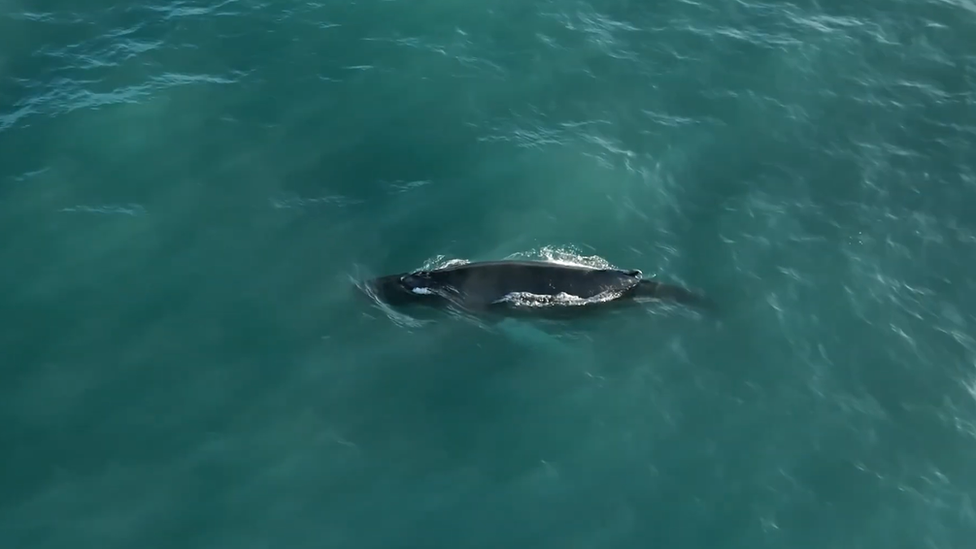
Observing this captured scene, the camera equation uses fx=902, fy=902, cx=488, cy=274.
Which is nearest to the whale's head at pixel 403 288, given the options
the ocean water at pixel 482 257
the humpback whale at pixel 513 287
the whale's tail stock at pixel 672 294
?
the humpback whale at pixel 513 287

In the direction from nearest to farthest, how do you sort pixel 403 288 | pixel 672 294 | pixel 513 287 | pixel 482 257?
pixel 513 287, pixel 403 288, pixel 672 294, pixel 482 257

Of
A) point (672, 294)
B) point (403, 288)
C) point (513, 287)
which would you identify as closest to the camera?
point (513, 287)

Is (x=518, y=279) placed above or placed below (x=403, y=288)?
above

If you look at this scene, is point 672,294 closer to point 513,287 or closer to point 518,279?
point 518,279

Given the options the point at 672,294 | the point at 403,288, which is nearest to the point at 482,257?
the point at 403,288

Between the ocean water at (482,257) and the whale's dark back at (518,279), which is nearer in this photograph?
the ocean water at (482,257)

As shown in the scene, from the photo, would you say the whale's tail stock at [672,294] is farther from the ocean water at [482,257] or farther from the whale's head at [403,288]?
the whale's head at [403,288]

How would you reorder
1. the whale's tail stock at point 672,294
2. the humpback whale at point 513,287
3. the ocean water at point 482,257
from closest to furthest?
the ocean water at point 482,257 < the humpback whale at point 513,287 < the whale's tail stock at point 672,294

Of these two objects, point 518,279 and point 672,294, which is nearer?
point 518,279
